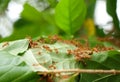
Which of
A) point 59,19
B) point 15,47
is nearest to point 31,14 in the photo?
point 59,19

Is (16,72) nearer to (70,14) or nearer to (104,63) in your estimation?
(104,63)

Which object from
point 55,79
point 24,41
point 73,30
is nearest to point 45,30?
point 73,30

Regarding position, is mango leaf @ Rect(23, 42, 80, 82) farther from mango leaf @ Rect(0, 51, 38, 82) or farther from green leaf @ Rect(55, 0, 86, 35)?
green leaf @ Rect(55, 0, 86, 35)

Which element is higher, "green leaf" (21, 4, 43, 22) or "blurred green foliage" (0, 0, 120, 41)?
"green leaf" (21, 4, 43, 22)

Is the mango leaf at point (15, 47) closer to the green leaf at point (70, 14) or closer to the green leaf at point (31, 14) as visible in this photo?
the green leaf at point (70, 14)

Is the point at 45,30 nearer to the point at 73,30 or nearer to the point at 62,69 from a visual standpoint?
the point at 73,30

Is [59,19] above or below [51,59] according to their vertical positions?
above

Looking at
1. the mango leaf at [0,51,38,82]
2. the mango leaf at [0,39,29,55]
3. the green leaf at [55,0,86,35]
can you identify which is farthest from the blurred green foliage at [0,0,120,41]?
the mango leaf at [0,51,38,82]
